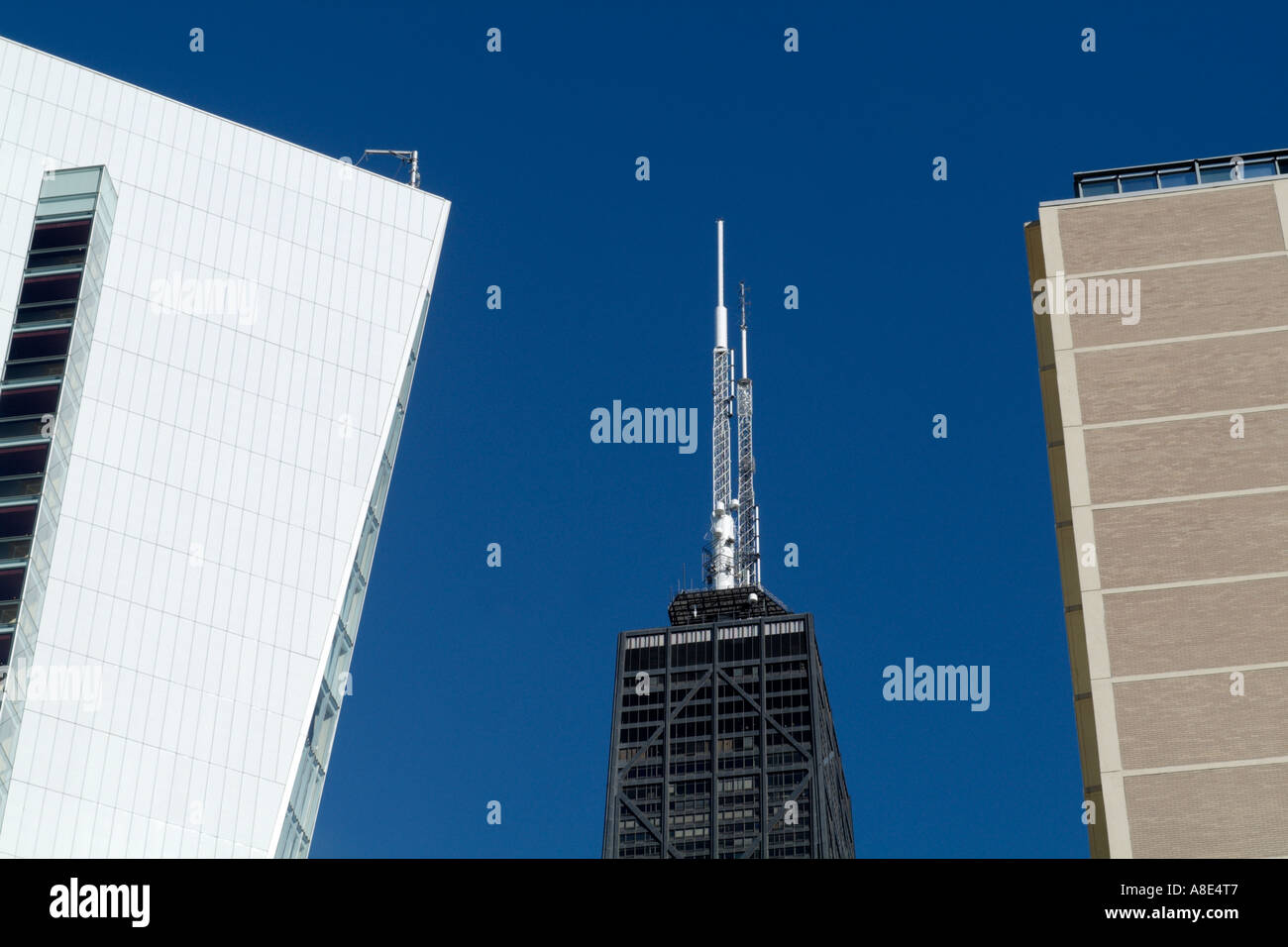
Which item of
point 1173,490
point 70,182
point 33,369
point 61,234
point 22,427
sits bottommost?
point 1173,490

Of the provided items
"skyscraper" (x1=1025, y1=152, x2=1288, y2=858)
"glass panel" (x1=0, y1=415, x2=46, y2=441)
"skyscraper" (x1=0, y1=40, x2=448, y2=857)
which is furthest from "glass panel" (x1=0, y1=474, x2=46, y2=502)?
"skyscraper" (x1=1025, y1=152, x2=1288, y2=858)

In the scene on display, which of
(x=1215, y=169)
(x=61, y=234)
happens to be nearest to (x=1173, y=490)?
(x=1215, y=169)

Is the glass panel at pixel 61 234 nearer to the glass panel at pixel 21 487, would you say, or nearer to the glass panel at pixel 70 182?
the glass panel at pixel 70 182

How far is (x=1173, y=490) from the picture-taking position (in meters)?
60.3

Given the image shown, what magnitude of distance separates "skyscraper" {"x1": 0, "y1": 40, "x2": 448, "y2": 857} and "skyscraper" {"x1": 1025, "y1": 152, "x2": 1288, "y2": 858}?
34674 mm

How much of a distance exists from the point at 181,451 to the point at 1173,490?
45.0 metres

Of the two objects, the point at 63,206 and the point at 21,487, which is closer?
the point at 21,487

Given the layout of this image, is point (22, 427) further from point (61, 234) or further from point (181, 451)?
point (61, 234)

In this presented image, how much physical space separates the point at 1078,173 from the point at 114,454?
44538mm

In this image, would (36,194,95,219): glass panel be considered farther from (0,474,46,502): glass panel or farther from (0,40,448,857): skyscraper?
(0,474,46,502): glass panel

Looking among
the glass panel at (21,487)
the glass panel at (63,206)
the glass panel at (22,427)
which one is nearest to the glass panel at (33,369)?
the glass panel at (22,427)

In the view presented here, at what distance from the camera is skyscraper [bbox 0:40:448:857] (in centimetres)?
7175

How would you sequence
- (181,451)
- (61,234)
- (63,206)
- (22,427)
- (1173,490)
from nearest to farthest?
(1173,490) → (22,427) → (181,451) → (61,234) → (63,206)
